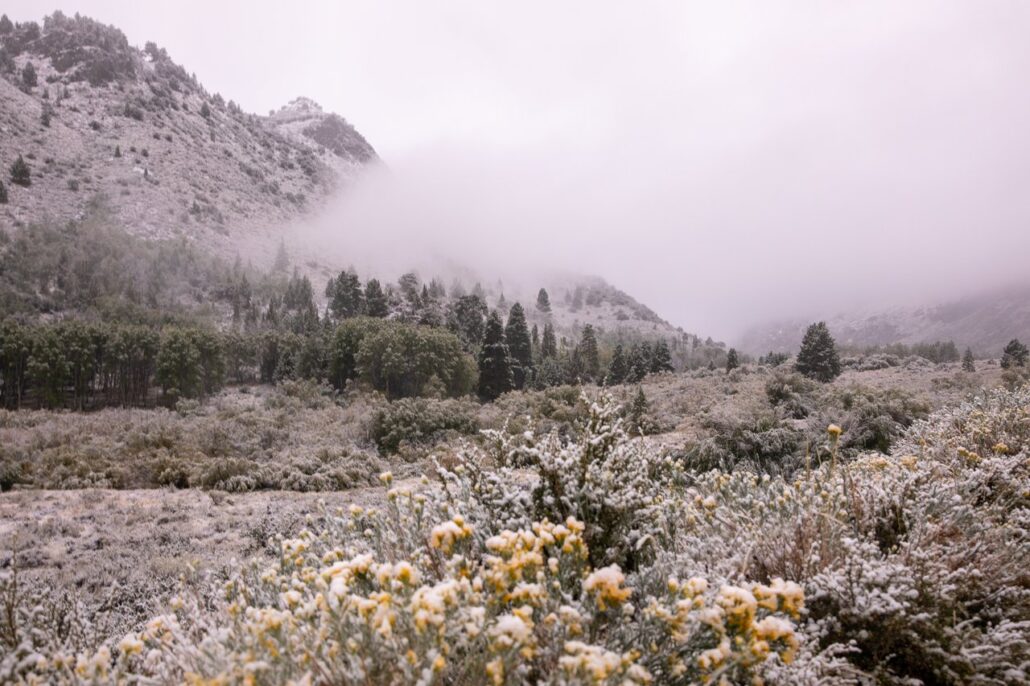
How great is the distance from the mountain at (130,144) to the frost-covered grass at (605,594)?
78.6m

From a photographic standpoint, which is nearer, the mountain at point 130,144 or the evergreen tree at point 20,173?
the evergreen tree at point 20,173

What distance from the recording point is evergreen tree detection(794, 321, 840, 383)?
29.7 m

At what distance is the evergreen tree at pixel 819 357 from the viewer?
2970 cm

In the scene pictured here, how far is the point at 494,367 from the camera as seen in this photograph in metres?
36.5

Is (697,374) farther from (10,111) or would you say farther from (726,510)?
(10,111)

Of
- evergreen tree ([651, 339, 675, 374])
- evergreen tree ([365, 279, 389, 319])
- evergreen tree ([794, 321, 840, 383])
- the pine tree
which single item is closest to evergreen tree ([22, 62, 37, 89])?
evergreen tree ([365, 279, 389, 319])

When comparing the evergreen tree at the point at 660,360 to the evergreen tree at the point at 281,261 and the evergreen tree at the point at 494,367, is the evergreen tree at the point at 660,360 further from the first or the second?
the evergreen tree at the point at 281,261

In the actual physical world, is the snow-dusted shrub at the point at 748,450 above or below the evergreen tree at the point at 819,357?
below

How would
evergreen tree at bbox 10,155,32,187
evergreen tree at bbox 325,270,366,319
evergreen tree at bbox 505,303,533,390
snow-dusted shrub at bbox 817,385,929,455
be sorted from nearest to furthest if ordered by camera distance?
snow-dusted shrub at bbox 817,385,929,455, evergreen tree at bbox 505,303,533,390, evergreen tree at bbox 325,270,366,319, evergreen tree at bbox 10,155,32,187

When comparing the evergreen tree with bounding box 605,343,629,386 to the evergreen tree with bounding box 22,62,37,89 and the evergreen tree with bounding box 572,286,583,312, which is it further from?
the evergreen tree with bounding box 22,62,37,89

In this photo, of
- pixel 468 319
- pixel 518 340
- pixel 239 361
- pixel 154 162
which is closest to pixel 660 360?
pixel 518 340

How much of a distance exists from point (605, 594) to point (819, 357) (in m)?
33.8

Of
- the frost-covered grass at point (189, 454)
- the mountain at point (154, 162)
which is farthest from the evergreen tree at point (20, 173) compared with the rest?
the frost-covered grass at point (189, 454)

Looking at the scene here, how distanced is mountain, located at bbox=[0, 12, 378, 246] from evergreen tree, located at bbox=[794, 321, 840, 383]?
78.9 metres
